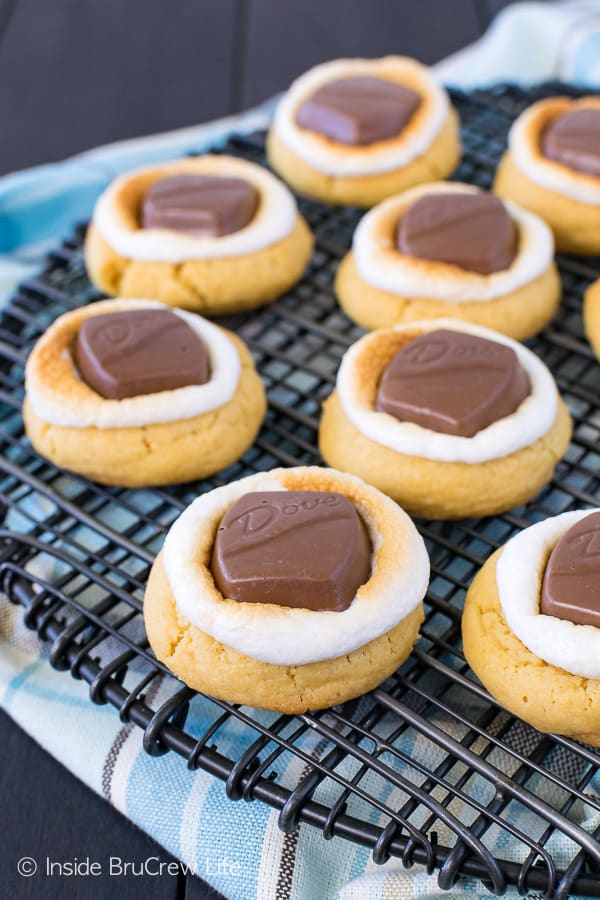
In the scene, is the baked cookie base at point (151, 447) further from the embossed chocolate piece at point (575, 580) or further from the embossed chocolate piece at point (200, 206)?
the embossed chocolate piece at point (575, 580)

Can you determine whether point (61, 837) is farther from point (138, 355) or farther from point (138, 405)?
point (138, 355)

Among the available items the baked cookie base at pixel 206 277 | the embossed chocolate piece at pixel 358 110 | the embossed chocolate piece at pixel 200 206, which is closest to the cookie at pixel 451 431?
the baked cookie base at pixel 206 277

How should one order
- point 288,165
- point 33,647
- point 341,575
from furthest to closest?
1. point 288,165
2. point 33,647
3. point 341,575

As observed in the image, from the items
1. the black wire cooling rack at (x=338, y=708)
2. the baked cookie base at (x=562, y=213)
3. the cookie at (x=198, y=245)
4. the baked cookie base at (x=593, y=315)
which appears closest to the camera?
the black wire cooling rack at (x=338, y=708)

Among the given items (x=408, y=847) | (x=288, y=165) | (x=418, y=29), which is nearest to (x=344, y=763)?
(x=408, y=847)

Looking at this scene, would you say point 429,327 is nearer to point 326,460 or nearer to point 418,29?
point 326,460

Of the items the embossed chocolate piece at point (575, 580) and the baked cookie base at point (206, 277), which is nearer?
the embossed chocolate piece at point (575, 580)
